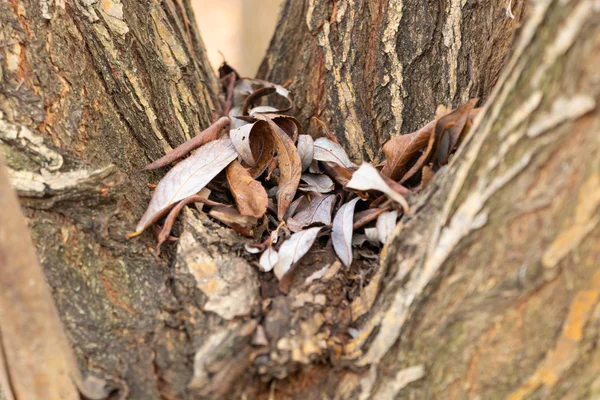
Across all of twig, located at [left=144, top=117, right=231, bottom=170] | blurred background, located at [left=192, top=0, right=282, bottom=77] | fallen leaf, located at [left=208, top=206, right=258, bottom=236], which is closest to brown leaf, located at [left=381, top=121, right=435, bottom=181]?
fallen leaf, located at [left=208, top=206, right=258, bottom=236]

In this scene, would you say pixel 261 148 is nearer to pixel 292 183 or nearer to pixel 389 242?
pixel 292 183

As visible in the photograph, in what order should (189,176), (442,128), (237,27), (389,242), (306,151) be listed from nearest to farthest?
1. (389,242)
2. (442,128)
3. (189,176)
4. (306,151)
5. (237,27)

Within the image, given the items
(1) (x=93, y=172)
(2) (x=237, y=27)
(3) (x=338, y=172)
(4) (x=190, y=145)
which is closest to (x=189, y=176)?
(4) (x=190, y=145)

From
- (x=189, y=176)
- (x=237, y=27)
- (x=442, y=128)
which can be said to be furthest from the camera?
(x=237, y=27)

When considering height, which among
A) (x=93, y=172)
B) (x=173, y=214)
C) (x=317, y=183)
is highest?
(x=93, y=172)

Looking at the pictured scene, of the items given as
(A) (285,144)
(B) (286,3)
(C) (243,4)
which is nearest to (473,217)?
(A) (285,144)

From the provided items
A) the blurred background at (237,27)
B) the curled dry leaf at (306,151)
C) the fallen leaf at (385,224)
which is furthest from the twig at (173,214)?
the blurred background at (237,27)

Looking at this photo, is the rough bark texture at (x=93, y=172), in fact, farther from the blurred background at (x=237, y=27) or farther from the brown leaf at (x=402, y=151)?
the blurred background at (x=237, y=27)
